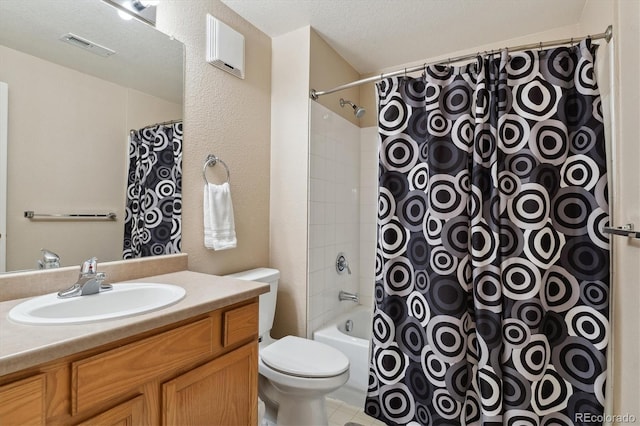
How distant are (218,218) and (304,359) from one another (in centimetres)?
84

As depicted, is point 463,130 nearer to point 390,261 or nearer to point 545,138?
point 545,138

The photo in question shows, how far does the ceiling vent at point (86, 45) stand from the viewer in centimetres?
123

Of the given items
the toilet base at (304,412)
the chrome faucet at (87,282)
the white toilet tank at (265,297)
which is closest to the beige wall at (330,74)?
the white toilet tank at (265,297)

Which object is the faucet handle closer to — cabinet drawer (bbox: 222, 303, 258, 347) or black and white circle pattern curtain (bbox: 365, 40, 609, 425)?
cabinet drawer (bbox: 222, 303, 258, 347)

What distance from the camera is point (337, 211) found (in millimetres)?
2422

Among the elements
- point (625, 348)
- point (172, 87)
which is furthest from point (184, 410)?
point (625, 348)

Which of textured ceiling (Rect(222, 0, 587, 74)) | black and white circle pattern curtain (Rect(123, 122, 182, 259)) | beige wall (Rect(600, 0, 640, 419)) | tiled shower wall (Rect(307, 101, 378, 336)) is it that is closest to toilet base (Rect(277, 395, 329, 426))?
tiled shower wall (Rect(307, 101, 378, 336))

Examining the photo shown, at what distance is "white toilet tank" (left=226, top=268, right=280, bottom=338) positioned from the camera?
1.80 meters

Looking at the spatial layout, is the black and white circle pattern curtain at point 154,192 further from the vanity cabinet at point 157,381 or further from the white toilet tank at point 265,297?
the vanity cabinet at point 157,381

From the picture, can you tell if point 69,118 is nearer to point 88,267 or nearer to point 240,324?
point 88,267

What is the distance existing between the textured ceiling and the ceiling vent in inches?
32.0

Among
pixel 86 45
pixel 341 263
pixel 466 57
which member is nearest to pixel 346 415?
pixel 341 263

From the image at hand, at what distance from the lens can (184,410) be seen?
3.22 ft

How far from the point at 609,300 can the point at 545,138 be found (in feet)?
2.30
